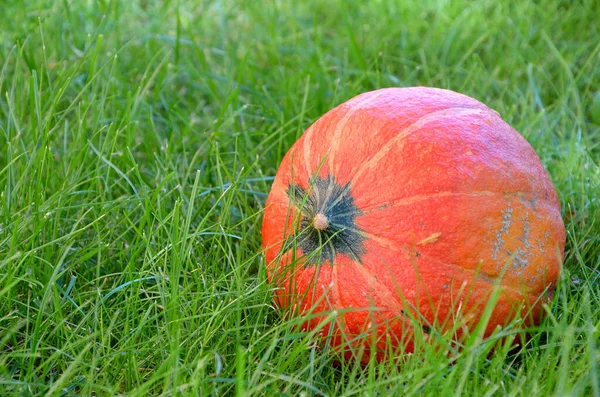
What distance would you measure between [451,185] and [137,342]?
3.44 feet

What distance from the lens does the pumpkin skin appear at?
2.06 meters

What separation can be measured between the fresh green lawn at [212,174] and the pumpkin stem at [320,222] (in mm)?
274

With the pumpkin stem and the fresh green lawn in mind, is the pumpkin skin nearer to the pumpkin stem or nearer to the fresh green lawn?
the pumpkin stem

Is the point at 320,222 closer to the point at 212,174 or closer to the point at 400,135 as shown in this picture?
the point at 400,135

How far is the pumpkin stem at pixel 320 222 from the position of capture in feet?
7.12

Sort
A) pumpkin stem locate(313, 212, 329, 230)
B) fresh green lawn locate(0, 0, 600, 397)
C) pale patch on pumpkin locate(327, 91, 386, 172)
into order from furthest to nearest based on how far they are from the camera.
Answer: pale patch on pumpkin locate(327, 91, 386, 172)
pumpkin stem locate(313, 212, 329, 230)
fresh green lawn locate(0, 0, 600, 397)

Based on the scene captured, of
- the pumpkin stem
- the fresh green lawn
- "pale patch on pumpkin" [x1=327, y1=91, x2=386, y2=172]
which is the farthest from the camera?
"pale patch on pumpkin" [x1=327, y1=91, x2=386, y2=172]

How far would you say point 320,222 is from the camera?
2174mm

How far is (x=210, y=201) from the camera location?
2994mm

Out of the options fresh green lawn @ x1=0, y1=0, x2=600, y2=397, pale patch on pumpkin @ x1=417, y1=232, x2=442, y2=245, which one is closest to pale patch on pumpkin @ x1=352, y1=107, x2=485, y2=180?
pale patch on pumpkin @ x1=417, y1=232, x2=442, y2=245

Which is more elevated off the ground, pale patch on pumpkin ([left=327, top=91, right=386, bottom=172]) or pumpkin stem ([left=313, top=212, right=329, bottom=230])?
pale patch on pumpkin ([left=327, top=91, right=386, bottom=172])

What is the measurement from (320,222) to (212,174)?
1.16 m

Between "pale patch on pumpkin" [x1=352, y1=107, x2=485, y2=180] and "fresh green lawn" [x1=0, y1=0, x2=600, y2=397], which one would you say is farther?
"pale patch on pumpkin" [x1=352, y1=107, x2=485, y2=180]

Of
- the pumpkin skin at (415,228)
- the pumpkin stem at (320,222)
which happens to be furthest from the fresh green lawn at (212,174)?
the pumpkin stem at (320,222)
